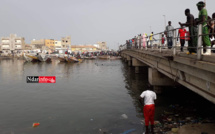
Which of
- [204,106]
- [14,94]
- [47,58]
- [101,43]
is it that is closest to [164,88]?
[204,106]

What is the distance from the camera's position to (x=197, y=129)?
6453mm

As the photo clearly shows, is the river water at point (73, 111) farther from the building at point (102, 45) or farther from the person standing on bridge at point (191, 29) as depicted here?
the building at point (102, 45)

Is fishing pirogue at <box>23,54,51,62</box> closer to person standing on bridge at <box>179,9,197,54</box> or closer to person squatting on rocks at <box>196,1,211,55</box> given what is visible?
person standing on bridge at <box>179,9,197,54</box>

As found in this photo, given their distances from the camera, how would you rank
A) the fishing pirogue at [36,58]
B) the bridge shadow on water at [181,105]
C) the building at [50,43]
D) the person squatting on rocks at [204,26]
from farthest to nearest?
1. the building at [50,43]
2. the fishing pirogue at [36,58]
3. the bridge shadow on water at [181,105]
4. the person squatting on rocks at [204,26]

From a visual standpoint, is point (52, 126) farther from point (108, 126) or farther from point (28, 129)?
point (108, 126)

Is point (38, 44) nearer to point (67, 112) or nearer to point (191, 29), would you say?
point (67, 112)

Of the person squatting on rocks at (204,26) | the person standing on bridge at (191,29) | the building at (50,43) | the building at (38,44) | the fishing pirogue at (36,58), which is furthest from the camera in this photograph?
the building at (38,44)

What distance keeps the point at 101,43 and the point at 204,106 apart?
146034 millimetres

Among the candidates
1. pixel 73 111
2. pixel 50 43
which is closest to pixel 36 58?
pixel 73 111

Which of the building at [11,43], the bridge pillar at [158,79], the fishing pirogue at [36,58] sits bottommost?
the bridge pillar at [158,79]

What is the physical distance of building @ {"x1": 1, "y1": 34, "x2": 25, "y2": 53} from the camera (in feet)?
309

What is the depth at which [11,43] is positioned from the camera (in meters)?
94.5

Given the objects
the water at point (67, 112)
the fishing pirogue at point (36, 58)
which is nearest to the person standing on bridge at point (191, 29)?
the water at point (67, 112)

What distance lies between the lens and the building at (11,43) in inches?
3706
